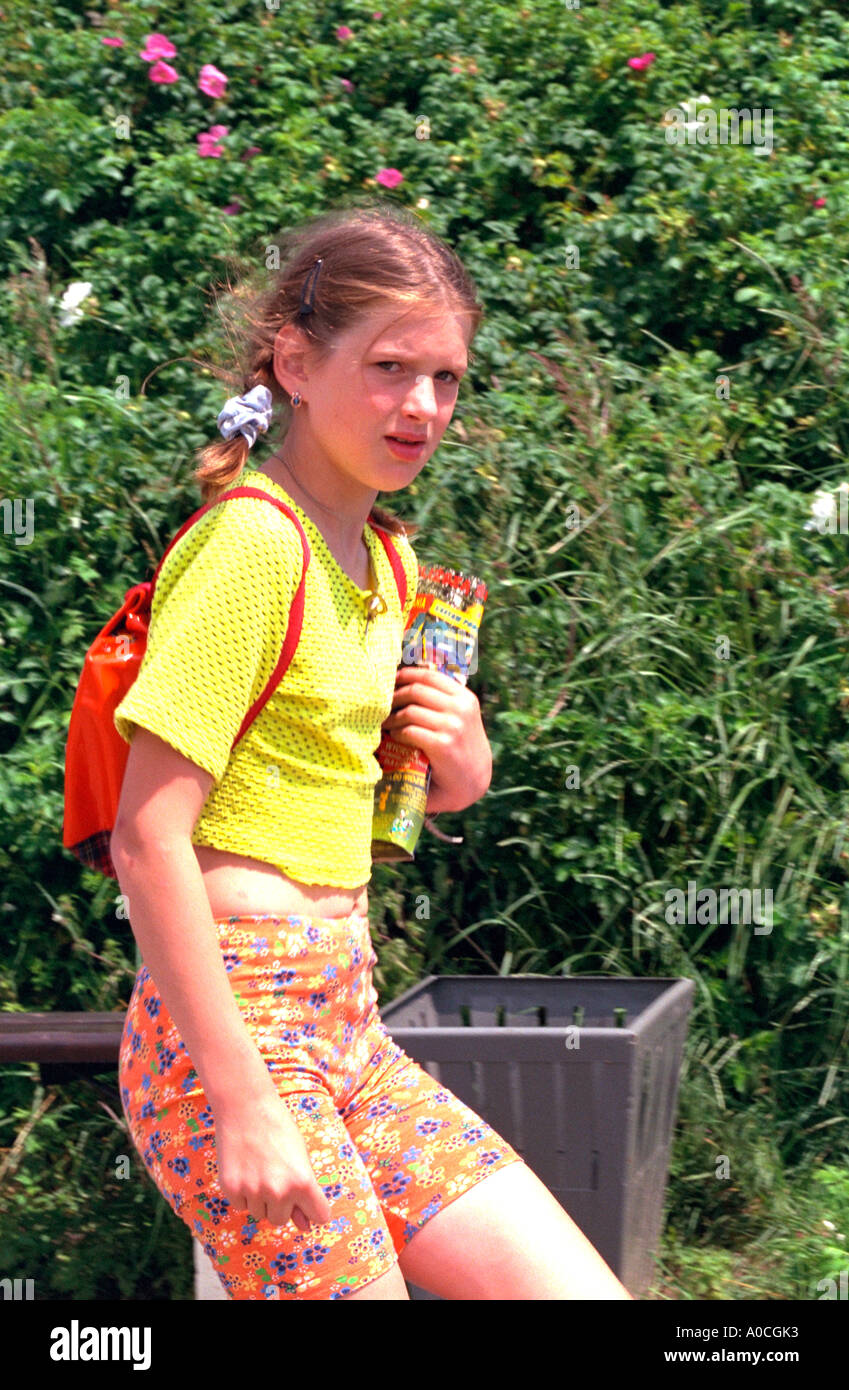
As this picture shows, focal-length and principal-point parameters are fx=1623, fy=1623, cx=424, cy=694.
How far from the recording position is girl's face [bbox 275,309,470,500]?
199cm

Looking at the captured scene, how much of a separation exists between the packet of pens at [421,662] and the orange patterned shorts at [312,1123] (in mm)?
255

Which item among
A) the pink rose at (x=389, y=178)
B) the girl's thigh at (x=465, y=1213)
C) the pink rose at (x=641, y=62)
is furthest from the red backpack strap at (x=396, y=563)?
the pink rose at (x=641, y=62)

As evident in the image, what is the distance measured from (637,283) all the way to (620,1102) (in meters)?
2.99

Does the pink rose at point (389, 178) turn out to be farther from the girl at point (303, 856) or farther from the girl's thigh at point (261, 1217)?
the girl's thigh at point (261, 1217)

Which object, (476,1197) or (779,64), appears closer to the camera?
(476,1197)

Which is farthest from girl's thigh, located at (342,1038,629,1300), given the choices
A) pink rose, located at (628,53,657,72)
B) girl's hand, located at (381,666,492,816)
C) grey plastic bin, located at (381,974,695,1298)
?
pink rose, located at (628,53,657,72)

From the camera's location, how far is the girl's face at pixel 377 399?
6.54 feet

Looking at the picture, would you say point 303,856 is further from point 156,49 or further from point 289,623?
point 156,49

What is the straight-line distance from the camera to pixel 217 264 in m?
4.82

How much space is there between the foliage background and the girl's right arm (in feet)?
5.56

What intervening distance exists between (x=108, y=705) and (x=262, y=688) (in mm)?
218

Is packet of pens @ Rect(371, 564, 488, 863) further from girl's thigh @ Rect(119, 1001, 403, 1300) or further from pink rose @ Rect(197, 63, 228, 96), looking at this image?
pink rose @ Rect(197, 63, 228, 96)
